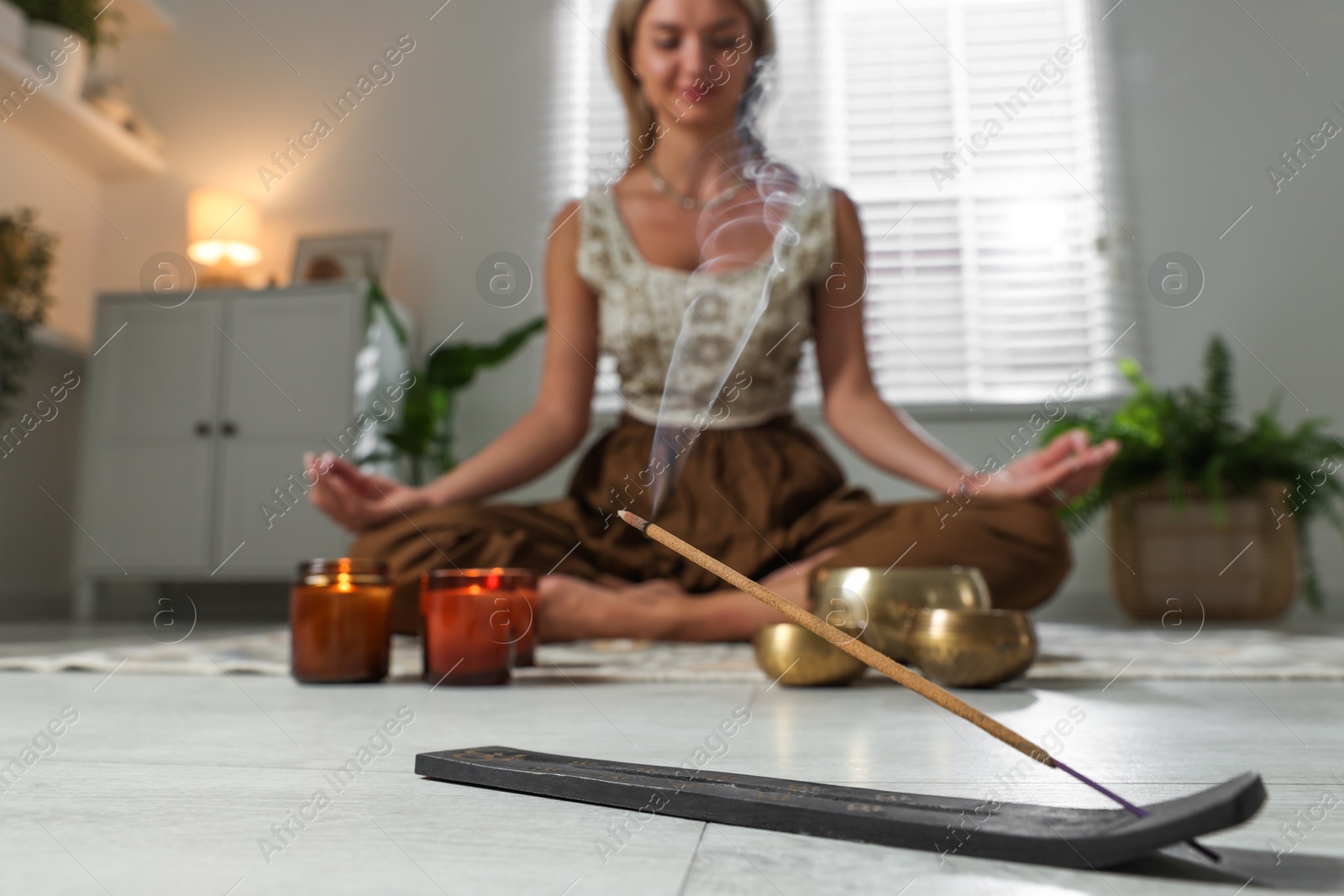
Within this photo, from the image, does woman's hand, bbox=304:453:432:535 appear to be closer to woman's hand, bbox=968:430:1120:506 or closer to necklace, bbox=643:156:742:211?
necklace, bbox=643:156:742:211

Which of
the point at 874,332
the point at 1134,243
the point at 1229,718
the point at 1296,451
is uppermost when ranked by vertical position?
the point at 1134,243

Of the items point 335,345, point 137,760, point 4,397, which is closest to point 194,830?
point 137,760

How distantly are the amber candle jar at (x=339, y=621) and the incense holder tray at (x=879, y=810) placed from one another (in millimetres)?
420

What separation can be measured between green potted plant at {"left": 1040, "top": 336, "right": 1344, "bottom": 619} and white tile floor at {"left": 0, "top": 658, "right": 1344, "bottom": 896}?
1424mm

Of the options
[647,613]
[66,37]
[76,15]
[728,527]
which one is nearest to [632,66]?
[728,527]

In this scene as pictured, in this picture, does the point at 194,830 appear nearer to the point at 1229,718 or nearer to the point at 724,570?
the point at 724,570

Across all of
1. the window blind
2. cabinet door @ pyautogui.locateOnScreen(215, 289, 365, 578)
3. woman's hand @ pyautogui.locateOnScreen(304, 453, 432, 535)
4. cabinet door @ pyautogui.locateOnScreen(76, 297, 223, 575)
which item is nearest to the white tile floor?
woman's hand @ pyautogui.locateOnScreen(304, 453, 432, 535)

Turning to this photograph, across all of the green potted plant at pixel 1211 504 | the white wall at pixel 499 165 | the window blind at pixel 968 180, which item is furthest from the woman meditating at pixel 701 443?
the white wall at pixel 499 165

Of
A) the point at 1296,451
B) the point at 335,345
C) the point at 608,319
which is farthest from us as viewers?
the point at 335,345

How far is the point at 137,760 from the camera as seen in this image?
18.5 inches

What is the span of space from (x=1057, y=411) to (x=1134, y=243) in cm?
49

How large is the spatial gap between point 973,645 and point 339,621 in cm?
50

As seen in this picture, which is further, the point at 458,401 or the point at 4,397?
the point at 458,401

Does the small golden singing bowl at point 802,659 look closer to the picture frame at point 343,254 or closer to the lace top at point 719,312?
the lace top at point 719,312
